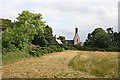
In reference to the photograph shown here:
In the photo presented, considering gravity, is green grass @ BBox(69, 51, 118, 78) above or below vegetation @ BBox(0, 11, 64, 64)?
below

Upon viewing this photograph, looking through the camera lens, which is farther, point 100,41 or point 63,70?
point 100,41

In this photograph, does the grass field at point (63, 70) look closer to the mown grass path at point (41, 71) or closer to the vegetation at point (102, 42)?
the mown grass path at point (41, 71)

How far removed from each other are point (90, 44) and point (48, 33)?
62.5 feet

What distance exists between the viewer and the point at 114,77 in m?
13.0

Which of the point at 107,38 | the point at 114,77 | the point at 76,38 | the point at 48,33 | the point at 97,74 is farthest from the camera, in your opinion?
the point at 76,38

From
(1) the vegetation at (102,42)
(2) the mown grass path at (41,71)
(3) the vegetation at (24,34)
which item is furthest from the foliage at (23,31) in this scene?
(1) the vegetation at (102,42)

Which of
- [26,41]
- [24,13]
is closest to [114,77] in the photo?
[26,41]

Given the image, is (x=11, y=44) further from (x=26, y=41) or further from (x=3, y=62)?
(x=3, y=62)

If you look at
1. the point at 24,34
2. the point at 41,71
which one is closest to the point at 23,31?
the point at 24,34

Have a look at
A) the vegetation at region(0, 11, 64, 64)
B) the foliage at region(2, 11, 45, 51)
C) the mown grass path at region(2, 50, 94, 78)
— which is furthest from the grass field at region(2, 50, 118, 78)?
the foliage at region(2, 11, 45, 51)

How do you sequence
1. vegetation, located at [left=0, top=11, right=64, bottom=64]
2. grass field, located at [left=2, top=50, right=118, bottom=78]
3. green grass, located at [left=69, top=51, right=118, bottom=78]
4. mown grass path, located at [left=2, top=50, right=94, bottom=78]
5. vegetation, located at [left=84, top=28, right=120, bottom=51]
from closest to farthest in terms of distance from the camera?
1. mown grass path, located at [left=2, top=50, right=94, bottom=78]
2. grass field, located at [left=2, top=50, right=118, bottom=78]
3. green grass, located at [left=69, top=51, right=118, bottom=78]
4. vegetation, located at [left=0, top=11, right=64, bottom=64]
5. vegetation, located at [left=84, top=28, right=120, bottom=51]

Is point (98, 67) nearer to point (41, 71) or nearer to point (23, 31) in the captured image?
point (41, 71)

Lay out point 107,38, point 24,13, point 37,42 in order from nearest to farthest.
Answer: point 24,13, point 37,42, point 107,38

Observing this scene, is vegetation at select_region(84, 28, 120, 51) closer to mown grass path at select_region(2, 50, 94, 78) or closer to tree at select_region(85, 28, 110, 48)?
tree at select_region(85, 28, 110, 48)
